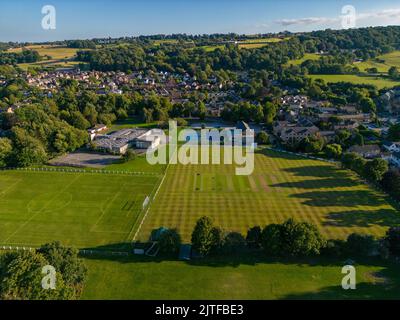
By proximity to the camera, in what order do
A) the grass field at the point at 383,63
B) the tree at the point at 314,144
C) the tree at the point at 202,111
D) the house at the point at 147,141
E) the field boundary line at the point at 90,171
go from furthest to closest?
the grass field at the point at 383,63 < the tree at the point at 202,111 < the house at the point at 147,141 < the tree at the point at 314,144 < the field boundary line at the point at 90,171

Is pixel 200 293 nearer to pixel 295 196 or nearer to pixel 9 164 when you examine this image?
pixel 295 196

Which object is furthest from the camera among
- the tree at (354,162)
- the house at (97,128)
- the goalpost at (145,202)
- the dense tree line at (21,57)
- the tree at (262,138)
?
the dense tree line at (21,57)

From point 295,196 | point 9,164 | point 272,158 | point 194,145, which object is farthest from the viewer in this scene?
point 194,145

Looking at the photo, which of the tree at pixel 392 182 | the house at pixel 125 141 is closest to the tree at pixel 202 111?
the house at pixel 125 141

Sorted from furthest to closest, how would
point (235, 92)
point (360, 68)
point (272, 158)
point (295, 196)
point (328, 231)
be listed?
point (360, 68) < point (235, 92) < point (272, 158) < point (295, 196) < point (328, 231)

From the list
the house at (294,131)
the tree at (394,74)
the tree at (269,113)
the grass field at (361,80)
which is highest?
the tree at (394,74)

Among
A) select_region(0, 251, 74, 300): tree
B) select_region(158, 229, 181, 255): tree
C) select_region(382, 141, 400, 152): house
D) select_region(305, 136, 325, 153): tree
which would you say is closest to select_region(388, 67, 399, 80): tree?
select_region(382, 141, 400, 152): house

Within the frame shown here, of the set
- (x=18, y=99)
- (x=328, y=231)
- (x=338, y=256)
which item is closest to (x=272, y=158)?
(x=328, y=231)

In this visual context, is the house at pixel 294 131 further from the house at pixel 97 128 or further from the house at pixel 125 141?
the house at pixel 97 128
